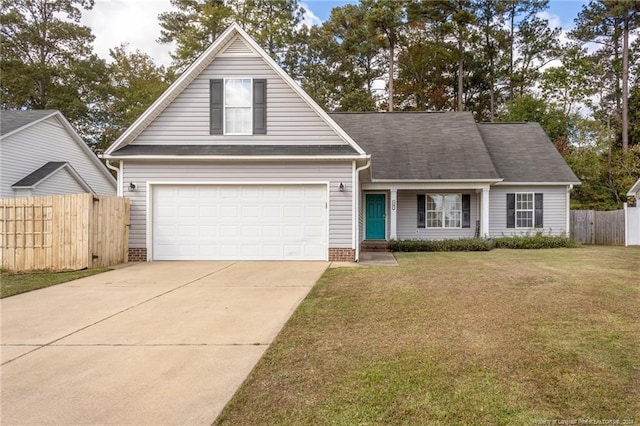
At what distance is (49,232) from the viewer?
9.47 meters

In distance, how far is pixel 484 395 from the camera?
9.66 ft

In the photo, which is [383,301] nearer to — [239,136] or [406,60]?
[239,136]

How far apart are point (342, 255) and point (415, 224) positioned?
619 centimetres

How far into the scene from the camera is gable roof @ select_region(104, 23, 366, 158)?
10828 mm

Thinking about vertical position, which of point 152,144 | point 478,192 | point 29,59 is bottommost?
point 478,192

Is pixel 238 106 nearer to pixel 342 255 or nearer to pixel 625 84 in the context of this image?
pixel 342 255

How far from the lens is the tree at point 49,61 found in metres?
25.3

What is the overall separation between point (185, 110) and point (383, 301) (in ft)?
27.2

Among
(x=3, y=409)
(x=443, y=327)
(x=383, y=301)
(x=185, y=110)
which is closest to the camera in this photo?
(x=3, y=409)

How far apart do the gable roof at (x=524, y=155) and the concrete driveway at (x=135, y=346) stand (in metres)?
12.3

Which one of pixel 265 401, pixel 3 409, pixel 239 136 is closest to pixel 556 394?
pixel 265 401

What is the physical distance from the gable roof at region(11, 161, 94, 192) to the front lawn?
14.8 metres

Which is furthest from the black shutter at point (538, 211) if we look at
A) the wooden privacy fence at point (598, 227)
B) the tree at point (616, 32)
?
the tree at point (616, 32)

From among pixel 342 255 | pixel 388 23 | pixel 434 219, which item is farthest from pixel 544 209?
pixel 388 23
